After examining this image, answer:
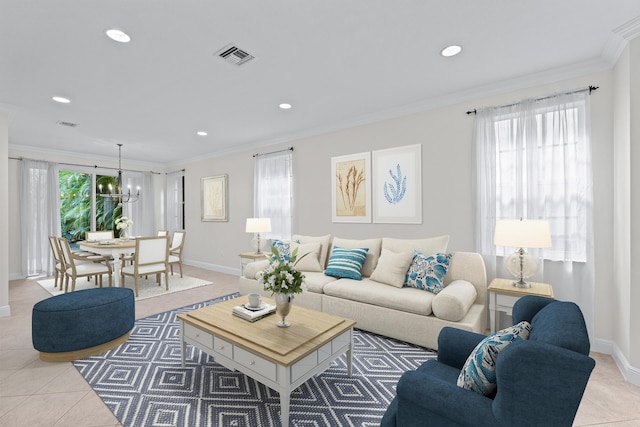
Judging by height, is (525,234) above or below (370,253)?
above

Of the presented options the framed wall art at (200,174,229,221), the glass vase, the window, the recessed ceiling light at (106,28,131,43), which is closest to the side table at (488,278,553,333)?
the window

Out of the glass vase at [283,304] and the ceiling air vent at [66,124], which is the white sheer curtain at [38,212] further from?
the glass vase at [283,304]

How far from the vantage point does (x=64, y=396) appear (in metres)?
2.12

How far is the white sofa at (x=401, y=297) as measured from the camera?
271 centimetres

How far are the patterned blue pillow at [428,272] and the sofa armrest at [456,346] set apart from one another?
4.10 ft

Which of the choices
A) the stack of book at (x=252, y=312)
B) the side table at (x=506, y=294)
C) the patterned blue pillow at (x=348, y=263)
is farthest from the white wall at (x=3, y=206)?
the side table at (x=506, y=294)

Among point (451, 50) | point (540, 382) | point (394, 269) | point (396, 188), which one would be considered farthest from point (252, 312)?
point (451, 50)

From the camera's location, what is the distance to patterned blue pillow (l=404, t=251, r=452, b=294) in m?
3.04

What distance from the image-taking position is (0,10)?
6.45ft

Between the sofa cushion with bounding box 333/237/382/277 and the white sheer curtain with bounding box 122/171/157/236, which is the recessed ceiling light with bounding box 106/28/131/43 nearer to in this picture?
the sofa cushion with bounding box 333/237/382/277

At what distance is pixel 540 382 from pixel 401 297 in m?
1.88

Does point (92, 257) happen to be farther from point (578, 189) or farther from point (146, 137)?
point (578, 189)

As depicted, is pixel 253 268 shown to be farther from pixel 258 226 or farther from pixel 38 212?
pixel 38 212

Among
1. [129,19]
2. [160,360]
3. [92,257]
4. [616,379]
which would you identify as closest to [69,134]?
[92,257]
